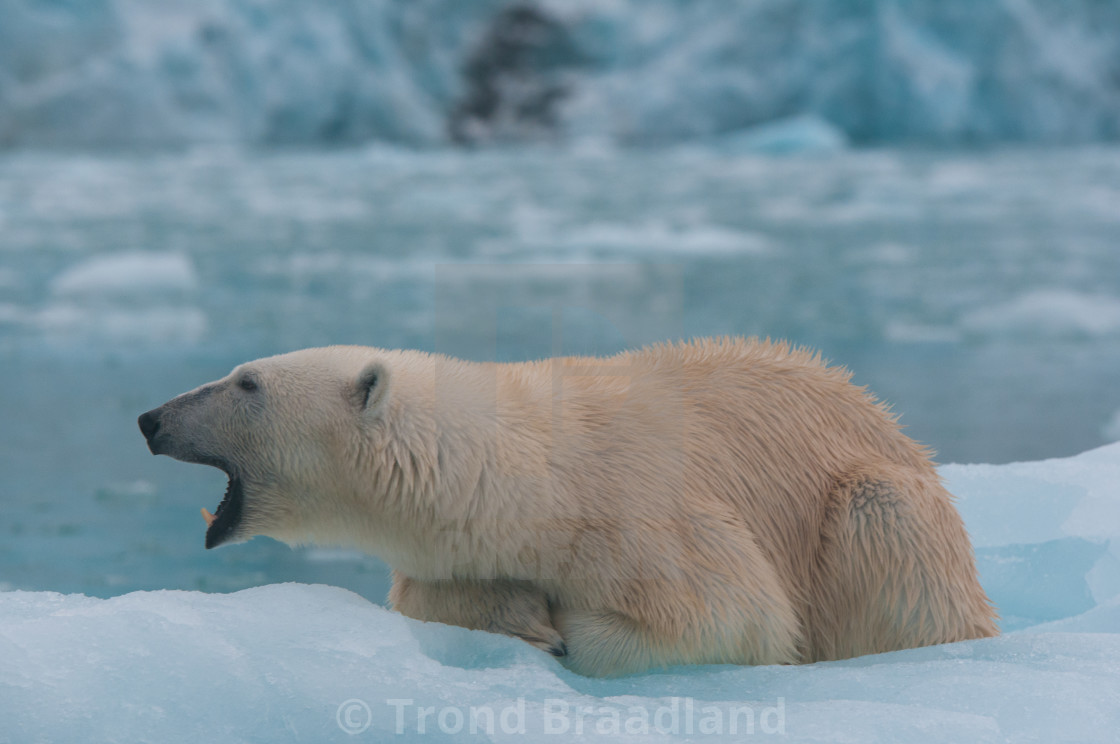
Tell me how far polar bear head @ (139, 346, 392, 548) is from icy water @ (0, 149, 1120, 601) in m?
1.53

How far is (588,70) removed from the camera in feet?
91.9

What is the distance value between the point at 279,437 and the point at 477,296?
744 cm

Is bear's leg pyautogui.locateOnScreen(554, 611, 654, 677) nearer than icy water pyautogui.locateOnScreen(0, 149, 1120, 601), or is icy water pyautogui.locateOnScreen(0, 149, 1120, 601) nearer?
bear's leg pyautogui.locateOnScreen(554, 611, 654, 677)

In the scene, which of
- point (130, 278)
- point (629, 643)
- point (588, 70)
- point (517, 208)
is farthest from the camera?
point (588, 70)

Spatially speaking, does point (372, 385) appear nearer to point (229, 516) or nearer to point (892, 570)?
point (229, 516)

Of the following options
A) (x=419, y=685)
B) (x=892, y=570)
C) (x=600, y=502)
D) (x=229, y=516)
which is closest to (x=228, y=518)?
(x=229, y=516)

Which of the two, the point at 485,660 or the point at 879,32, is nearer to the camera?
the point at 485,660

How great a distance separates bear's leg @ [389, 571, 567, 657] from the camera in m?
2.10

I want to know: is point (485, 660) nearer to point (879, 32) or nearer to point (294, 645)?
point (294, 645)

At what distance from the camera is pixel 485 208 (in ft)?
46.3

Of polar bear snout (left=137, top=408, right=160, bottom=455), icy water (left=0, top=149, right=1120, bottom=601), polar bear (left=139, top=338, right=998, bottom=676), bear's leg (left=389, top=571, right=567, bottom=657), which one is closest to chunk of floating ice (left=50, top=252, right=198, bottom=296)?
icy water (left=0, top=149, right=1120, bottom=601)

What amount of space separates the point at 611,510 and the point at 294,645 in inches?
25.0

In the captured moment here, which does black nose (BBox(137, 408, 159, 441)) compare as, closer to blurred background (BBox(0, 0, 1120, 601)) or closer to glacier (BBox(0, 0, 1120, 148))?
blurred background (BBox(0, 0, 1120, 601))

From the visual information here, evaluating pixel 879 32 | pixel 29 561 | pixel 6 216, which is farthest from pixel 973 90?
pixel 29 561
